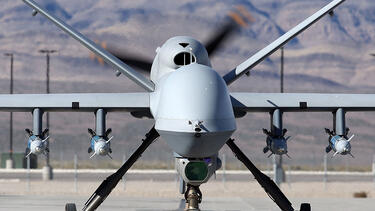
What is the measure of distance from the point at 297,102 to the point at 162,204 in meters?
15.2

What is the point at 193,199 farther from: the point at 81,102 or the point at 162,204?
the point at 162,204

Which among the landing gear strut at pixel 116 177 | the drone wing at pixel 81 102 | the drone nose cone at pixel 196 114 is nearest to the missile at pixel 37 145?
the drone wing at pixel 81 102

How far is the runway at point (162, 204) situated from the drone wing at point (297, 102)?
1145cm

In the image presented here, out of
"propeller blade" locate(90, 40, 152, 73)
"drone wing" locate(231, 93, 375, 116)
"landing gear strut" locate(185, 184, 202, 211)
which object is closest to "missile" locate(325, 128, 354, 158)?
"drone wing" locate(231, 93, 375, 116)

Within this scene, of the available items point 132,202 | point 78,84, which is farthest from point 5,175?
point 78,84

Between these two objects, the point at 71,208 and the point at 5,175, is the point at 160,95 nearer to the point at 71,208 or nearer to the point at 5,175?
the point at 71,208

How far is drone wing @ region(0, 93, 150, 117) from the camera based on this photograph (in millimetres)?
21906

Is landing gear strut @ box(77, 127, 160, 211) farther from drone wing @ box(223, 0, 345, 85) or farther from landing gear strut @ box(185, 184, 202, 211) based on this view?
drone wing @ box(223, 0, 345, 85)

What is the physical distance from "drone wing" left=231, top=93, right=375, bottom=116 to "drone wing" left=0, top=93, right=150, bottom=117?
2.41m

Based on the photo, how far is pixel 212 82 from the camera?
17797 millimetres

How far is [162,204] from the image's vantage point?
121 ft

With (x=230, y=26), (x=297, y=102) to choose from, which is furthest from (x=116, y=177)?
(x=230, y=26)

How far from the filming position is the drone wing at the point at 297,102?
22.3 metres

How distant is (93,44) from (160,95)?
3.61 metres
